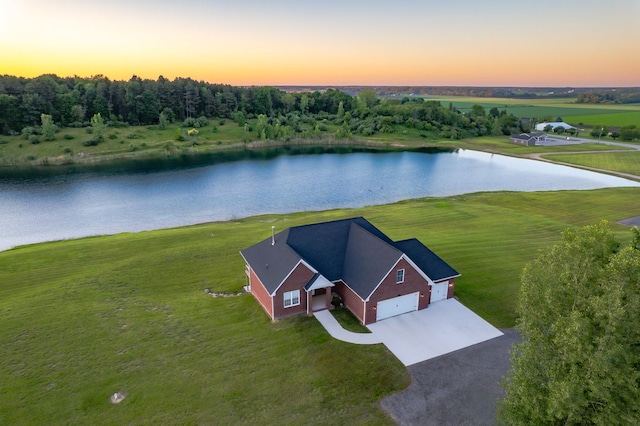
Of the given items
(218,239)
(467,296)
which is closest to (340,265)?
(467,296)

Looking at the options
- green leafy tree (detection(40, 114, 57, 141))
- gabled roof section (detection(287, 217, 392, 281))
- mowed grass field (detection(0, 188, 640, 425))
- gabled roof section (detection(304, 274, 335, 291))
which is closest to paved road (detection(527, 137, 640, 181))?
mowed grass field (detection(0, 188, 640, 425))

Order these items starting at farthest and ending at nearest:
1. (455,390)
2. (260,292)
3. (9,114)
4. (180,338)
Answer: (9,114) → (260,292) → (180,338) → (455,390)

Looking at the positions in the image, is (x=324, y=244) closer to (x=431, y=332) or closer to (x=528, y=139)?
(x=431, y=332)

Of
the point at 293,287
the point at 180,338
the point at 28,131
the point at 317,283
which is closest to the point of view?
the point at 180,338

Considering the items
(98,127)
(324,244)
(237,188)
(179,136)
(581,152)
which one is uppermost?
(98,127)

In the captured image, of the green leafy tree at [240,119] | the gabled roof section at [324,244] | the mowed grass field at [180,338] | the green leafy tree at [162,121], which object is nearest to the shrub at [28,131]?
the green leafy tree at [162,121]

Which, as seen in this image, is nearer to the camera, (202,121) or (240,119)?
(202,121)

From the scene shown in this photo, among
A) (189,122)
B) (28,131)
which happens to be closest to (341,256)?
(28,131)
